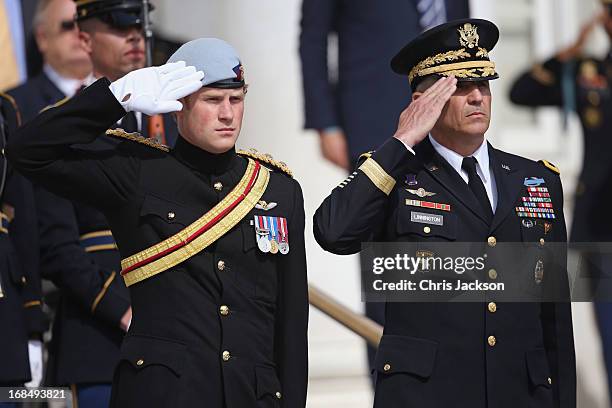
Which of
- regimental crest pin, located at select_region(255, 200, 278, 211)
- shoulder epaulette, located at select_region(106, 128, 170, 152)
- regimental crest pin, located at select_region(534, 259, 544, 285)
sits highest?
shoulder epaulette, located at select_region(106, 128, 170, 152)

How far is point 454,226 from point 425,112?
376 mm

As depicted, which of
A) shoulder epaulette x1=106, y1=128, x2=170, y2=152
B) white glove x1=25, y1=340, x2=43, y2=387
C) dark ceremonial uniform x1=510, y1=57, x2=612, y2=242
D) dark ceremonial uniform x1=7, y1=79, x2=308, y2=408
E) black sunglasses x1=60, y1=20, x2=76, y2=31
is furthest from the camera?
dark ceremonial uniform x1=510, y1=57, x2=612, y2=242

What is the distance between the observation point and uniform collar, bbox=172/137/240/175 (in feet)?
17.3

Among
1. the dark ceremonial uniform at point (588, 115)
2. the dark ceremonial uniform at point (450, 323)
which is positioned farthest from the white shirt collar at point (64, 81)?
the dark ceremonial uniform at point (588, 115)

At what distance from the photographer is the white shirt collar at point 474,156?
550 centimetres

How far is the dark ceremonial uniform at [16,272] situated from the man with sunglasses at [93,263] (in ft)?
0.39

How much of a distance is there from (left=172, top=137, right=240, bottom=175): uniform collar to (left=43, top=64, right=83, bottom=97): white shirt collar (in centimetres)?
232

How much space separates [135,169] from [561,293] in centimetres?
142

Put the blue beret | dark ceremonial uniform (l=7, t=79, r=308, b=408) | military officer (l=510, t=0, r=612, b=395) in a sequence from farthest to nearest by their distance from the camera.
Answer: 1. military officer (l=510, t=0, r=612, b=395)
2. the blue beret
3. dark ceremonial uniform (l=7, t=79, r=308, b=408)

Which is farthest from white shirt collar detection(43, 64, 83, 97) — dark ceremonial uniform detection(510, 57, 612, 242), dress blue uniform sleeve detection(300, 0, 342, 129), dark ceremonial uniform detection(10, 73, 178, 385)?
dark ceremonial uniform detection(510, 57, 612, 242)

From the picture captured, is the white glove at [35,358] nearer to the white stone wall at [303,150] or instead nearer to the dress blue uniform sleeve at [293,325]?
the dress blue uniform sleeve at [293,325]

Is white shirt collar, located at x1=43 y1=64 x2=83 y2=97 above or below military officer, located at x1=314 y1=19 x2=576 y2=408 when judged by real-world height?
above

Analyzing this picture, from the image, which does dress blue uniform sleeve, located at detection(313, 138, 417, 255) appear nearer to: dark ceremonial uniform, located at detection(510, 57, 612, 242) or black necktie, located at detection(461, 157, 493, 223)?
black necktie, located at detection(461, 157, 493, 223)

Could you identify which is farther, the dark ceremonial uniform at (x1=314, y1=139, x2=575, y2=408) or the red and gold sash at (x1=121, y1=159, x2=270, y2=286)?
the dark ceremonial uniform at (x1=314, y1=139, x2=575, y2=408)
